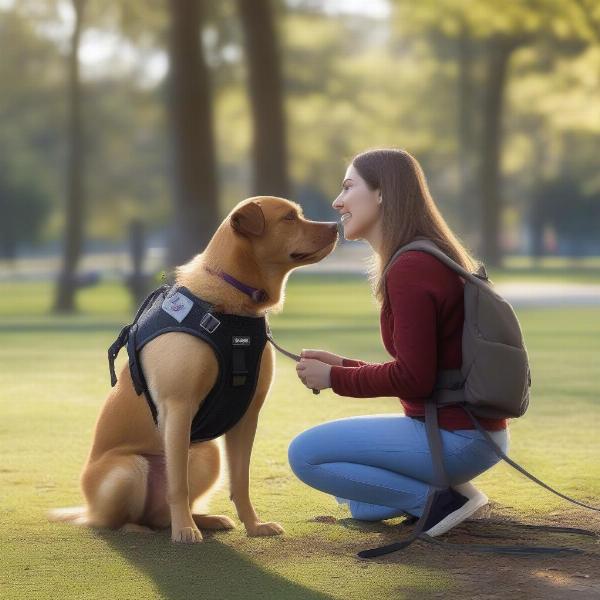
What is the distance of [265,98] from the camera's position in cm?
2508

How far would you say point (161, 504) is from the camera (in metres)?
5.14

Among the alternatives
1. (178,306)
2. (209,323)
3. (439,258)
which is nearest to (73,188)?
(178,306)

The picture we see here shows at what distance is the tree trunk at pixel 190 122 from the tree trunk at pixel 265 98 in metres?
1.90

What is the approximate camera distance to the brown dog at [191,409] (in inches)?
192

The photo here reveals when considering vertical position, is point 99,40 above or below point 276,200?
above

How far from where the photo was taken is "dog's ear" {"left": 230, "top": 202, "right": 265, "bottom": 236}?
497cm

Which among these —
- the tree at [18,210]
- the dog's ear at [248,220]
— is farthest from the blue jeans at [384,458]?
the tree at [18,210]

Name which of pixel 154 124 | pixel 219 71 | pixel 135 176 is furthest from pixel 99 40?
pixel 135 176

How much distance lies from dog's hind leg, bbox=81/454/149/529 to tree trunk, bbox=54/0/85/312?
2033 cm

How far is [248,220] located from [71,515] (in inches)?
64.2

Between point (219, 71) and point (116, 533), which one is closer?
point (116, 533)

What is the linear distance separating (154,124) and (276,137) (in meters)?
27.1

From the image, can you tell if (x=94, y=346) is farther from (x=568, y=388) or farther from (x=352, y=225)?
(x=352, y=225)

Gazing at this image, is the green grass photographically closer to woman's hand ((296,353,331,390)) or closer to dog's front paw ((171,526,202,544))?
dog's front paw ((171,526,202,544))
